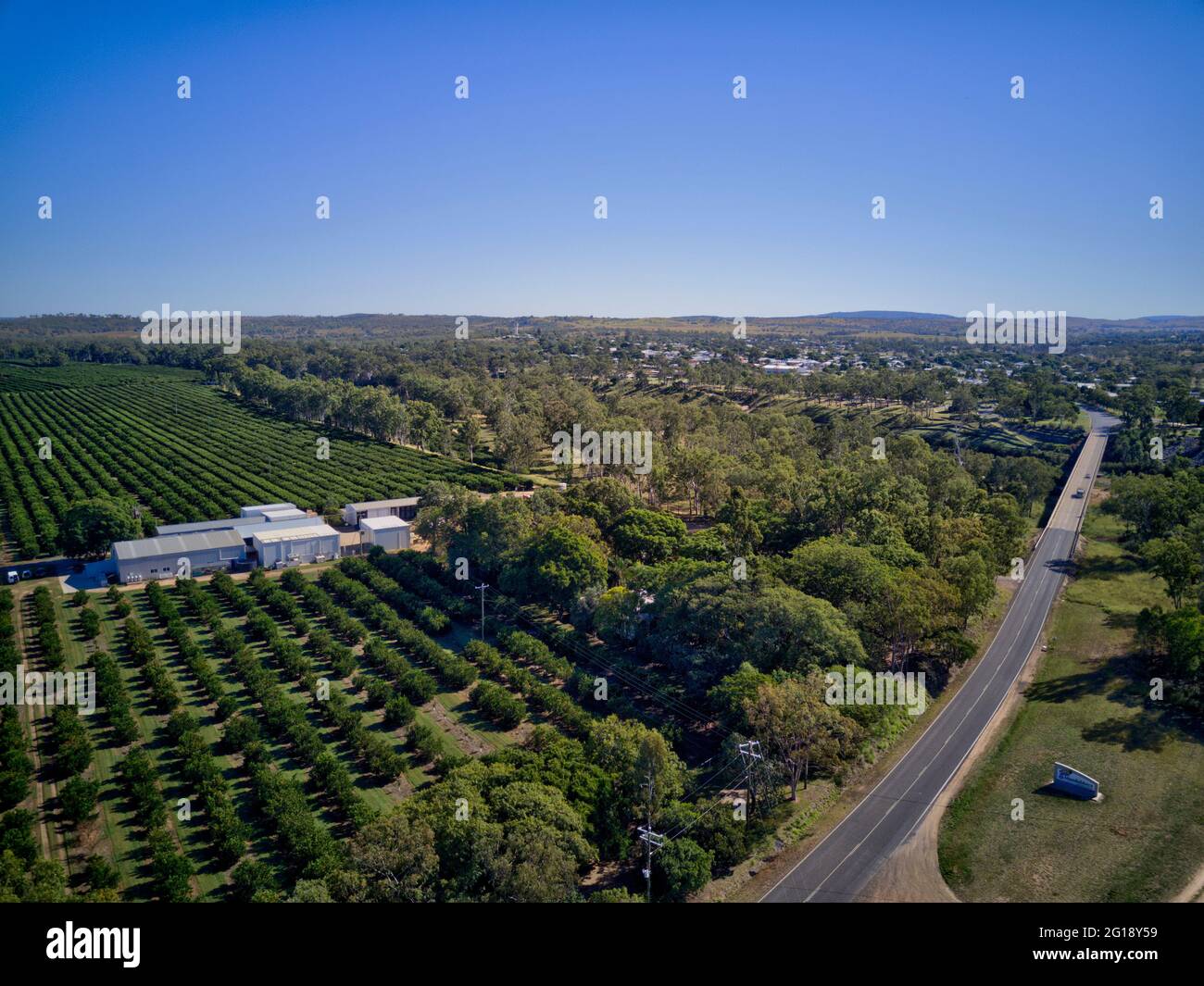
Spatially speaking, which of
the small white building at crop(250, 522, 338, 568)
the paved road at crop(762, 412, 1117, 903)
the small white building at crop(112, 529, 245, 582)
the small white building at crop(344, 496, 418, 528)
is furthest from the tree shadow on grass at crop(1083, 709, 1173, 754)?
the small white building at crop(112, 529, 245, 582)

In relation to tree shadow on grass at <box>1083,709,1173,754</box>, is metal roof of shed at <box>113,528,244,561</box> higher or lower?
higher

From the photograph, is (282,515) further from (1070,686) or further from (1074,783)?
(1074,783)

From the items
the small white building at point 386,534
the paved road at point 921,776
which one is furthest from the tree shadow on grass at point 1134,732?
the small white building at point 386,534

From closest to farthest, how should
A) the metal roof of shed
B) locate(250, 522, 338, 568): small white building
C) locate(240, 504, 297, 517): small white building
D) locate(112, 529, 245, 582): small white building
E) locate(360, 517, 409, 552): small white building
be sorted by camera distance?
locate(112, 529, 245, 582): small white building < the metal roof of shed < locate(250, 522, 338, 568): small white building < locate(360, 517, 409, 552): small white building < locate(240, 504, 297, 517): small white building

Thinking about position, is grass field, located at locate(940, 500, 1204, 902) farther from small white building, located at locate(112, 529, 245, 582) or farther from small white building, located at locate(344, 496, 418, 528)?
small white building, located at locate(112, 529, 245, 582)

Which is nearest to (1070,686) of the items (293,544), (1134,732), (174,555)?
(1134,732)

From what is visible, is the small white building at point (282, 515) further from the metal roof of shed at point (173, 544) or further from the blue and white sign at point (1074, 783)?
the blue and white sign at point (1074, 783)
